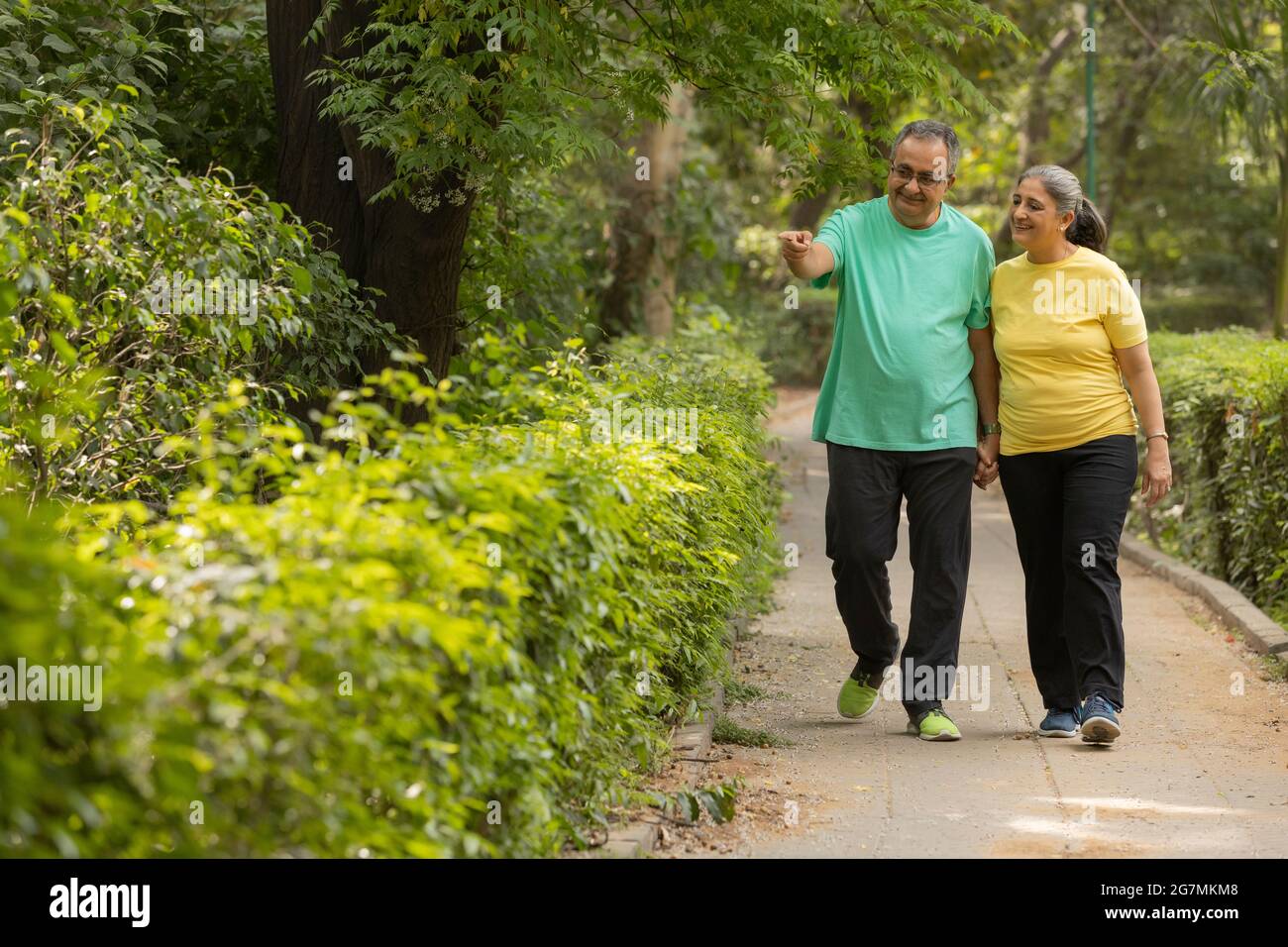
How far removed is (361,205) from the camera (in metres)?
7.86

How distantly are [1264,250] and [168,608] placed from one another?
1416 inches

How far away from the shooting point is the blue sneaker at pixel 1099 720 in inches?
224

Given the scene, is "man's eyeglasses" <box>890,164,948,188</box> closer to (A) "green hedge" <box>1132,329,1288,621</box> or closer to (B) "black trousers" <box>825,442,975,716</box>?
(B) "black trousers" <box>825,442,975,716</box>

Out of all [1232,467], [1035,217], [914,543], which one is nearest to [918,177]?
[1035,217]

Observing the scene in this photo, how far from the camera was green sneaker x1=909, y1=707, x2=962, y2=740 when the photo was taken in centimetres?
586

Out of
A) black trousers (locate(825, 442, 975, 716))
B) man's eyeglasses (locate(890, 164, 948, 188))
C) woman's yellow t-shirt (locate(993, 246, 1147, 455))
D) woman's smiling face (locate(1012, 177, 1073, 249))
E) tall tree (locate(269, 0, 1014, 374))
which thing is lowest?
black trousers (locate(825, 442, 975, 716))

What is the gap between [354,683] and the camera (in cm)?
285

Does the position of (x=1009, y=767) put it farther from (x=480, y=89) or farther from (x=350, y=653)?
(x=480, y=89)

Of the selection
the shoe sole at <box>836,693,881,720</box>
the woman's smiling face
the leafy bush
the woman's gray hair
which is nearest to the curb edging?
the shoe sole at <box>836,693,881,720</box>

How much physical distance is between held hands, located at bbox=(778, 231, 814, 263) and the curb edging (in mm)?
3561

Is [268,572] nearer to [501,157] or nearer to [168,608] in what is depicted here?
[168,608]

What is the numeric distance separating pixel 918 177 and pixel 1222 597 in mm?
4416

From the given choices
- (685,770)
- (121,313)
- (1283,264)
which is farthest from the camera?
(1283,264)

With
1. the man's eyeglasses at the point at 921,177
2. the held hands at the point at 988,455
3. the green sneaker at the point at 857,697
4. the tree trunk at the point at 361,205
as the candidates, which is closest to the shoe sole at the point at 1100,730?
the green sneaker at the point at 857,697
